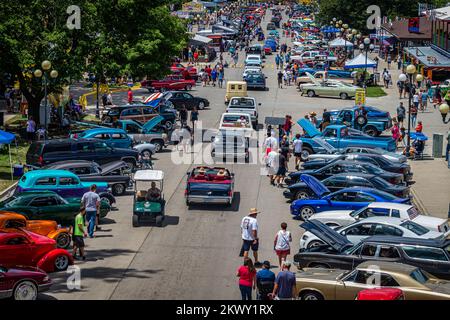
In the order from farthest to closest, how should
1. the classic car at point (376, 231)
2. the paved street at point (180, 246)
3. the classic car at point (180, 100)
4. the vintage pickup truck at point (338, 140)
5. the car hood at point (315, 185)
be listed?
1. the classic car at point (180, 100)
2. the vintage pickup truck at point (338, 140)
3. the car hood at point (315, 185)
4. the classic car at point (376, 231)
5. the paved street at point (180, 246)

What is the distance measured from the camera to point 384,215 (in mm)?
26094

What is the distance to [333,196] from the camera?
93.1 feet

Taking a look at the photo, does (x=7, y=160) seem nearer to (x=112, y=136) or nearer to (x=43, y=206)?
(x=112, y=136)

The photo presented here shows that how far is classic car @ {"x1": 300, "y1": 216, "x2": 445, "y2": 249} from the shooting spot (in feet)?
79.0

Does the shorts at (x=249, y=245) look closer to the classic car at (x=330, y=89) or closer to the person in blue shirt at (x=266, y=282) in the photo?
the person in blue shirt at (x=266, y=282)

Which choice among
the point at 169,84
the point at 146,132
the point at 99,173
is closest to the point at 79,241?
the point at 99,173

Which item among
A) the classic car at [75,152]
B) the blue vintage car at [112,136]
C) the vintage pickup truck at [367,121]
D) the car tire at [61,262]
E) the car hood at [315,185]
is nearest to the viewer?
the car tire at [61,262]

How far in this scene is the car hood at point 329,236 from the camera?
891 inches

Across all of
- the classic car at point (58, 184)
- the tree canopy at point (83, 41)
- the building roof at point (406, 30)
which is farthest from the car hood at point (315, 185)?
the building roof at point (406, 30)

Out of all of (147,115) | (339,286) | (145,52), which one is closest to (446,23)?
(145,52)

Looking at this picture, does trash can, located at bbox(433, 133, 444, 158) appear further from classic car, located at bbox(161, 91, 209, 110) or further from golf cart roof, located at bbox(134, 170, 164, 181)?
classic car, located at bbox(161, 91, 209, 110)

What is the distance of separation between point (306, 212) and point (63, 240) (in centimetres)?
784

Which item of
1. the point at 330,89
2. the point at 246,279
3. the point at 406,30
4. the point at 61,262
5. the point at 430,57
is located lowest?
the point at 61,262

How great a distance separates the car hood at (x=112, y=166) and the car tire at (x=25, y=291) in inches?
490
